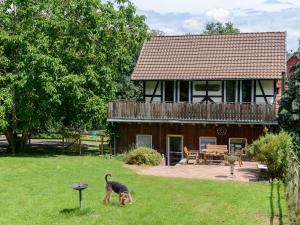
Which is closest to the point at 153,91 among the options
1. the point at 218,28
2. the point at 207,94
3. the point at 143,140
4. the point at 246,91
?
the point at 143,140

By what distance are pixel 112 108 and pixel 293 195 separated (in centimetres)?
1659

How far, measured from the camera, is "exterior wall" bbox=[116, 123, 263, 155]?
2897 cm

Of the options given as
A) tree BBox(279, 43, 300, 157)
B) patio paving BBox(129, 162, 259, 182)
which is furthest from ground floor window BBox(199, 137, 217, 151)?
tree BBox(279, 43, 300, 157)

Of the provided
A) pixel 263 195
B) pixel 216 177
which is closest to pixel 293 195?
pixel 263 195

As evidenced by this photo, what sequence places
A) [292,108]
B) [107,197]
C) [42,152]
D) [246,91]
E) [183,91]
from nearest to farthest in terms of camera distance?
[107,197], [292,108], [246,91], [183,91], [42,152]

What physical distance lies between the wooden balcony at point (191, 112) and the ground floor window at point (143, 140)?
1.51 meters

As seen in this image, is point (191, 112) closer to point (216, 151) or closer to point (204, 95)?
point (204, 95)

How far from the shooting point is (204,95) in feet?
101

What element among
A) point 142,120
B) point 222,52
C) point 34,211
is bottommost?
point 34,211

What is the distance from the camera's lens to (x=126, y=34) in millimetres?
31703

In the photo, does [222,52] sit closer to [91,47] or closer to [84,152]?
[91,47]

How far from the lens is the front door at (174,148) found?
30578mm

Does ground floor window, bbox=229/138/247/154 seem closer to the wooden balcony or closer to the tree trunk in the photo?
the wooden balcony

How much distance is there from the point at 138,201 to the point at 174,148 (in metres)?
13.7
